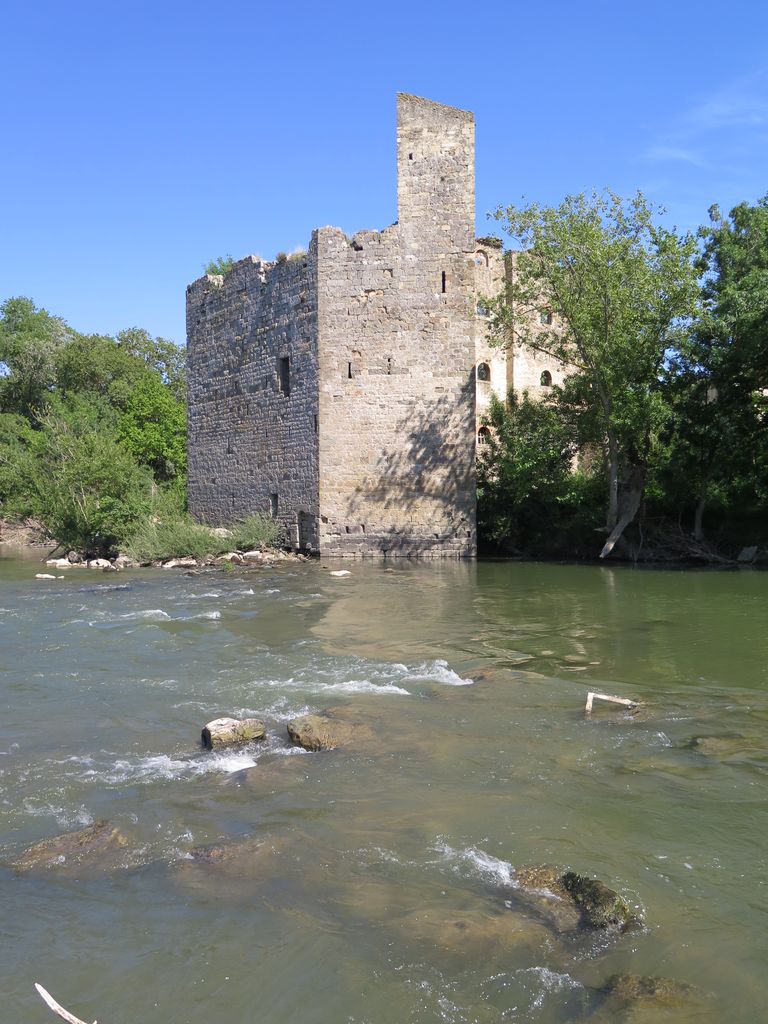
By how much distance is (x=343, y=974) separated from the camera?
9.77 ft

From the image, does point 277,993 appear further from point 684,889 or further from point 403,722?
point 403,722

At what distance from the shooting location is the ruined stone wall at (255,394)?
19672mm

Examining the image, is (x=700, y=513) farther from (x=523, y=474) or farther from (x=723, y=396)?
(x=523, y=474)

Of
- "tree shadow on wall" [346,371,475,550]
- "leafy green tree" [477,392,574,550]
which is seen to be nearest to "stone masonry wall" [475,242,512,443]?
"leafy green tree" [477,392,574,550]

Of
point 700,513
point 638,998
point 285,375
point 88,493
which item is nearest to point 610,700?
point 638,998

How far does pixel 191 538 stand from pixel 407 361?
6445 mm

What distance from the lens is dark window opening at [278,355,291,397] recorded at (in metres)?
20.3

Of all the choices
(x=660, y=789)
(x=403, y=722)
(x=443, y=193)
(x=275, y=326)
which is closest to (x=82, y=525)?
(x=275, y=326)

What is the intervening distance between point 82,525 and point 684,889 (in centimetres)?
1853

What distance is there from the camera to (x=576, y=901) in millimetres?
3398

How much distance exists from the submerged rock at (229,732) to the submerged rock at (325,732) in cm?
23

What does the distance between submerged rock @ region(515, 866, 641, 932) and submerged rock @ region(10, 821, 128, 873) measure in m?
1.89

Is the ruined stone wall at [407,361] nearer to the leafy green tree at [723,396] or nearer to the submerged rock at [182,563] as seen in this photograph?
the submerged rock at [182,563]

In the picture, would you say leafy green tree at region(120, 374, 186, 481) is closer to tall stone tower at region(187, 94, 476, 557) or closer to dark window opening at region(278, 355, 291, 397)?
dark window opening at region(278, 355, 291, 397)
